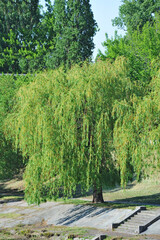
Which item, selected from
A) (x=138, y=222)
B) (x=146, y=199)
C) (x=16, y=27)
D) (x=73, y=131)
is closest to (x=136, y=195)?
(x=146, y=199)

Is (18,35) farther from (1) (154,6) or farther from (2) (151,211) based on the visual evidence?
(2) (151,211)

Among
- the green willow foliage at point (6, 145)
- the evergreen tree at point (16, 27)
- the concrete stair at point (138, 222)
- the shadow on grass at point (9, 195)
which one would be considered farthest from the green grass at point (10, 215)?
the evergreen tree at point (16, 27)

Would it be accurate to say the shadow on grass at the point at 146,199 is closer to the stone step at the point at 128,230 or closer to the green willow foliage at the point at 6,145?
the stone step at the point at 128,230

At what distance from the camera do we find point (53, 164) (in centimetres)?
2269

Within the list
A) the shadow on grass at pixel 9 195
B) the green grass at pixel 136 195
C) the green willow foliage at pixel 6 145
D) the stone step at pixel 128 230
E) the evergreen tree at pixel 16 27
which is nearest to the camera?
the stone step at pixel 128 230

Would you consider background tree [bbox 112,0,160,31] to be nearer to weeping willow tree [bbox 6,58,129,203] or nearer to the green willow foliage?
the green willow foliage

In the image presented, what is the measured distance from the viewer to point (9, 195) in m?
39.0

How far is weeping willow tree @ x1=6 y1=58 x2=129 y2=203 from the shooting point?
891 inches

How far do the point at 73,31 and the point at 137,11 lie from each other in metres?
12.2

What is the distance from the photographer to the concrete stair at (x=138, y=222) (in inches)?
801

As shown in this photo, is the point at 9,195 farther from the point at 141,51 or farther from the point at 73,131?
the point at 141,51

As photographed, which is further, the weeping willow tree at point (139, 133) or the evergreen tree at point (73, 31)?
the evergreen tree at point (73, 31)

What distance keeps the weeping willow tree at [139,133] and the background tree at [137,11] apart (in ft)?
111

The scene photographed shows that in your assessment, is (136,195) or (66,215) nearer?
(66,215)
